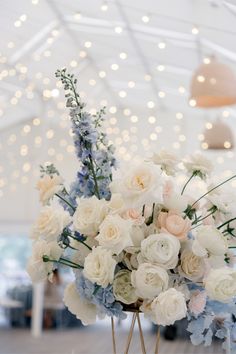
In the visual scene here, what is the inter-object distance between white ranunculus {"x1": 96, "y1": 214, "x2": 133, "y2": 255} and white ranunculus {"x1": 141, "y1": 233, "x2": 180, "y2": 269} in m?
0.04

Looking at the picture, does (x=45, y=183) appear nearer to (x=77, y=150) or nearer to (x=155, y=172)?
(x=77, y=150)

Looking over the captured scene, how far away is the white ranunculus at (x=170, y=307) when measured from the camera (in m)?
1.29

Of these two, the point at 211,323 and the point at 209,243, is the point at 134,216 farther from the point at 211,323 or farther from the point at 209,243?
the point at 211,323

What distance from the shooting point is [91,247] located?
1.46 m

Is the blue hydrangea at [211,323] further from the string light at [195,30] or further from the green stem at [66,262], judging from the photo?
the string light at [195,30]

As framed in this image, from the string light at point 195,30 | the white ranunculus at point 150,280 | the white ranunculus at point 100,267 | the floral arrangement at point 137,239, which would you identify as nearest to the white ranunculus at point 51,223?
the floral arrangement at point 137,239

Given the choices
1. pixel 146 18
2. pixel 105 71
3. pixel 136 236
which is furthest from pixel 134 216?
pixel 105 71

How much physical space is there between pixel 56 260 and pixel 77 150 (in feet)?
0.92

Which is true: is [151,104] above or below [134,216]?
above

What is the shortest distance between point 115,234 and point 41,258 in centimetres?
24

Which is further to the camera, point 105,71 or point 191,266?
point 105,71

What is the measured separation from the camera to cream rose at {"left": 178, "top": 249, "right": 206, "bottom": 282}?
4.54ft

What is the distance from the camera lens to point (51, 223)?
55.6 inches

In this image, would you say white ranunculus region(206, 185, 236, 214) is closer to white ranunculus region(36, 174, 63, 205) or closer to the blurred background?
white ranunculus region(36, 174, 63, 205)
